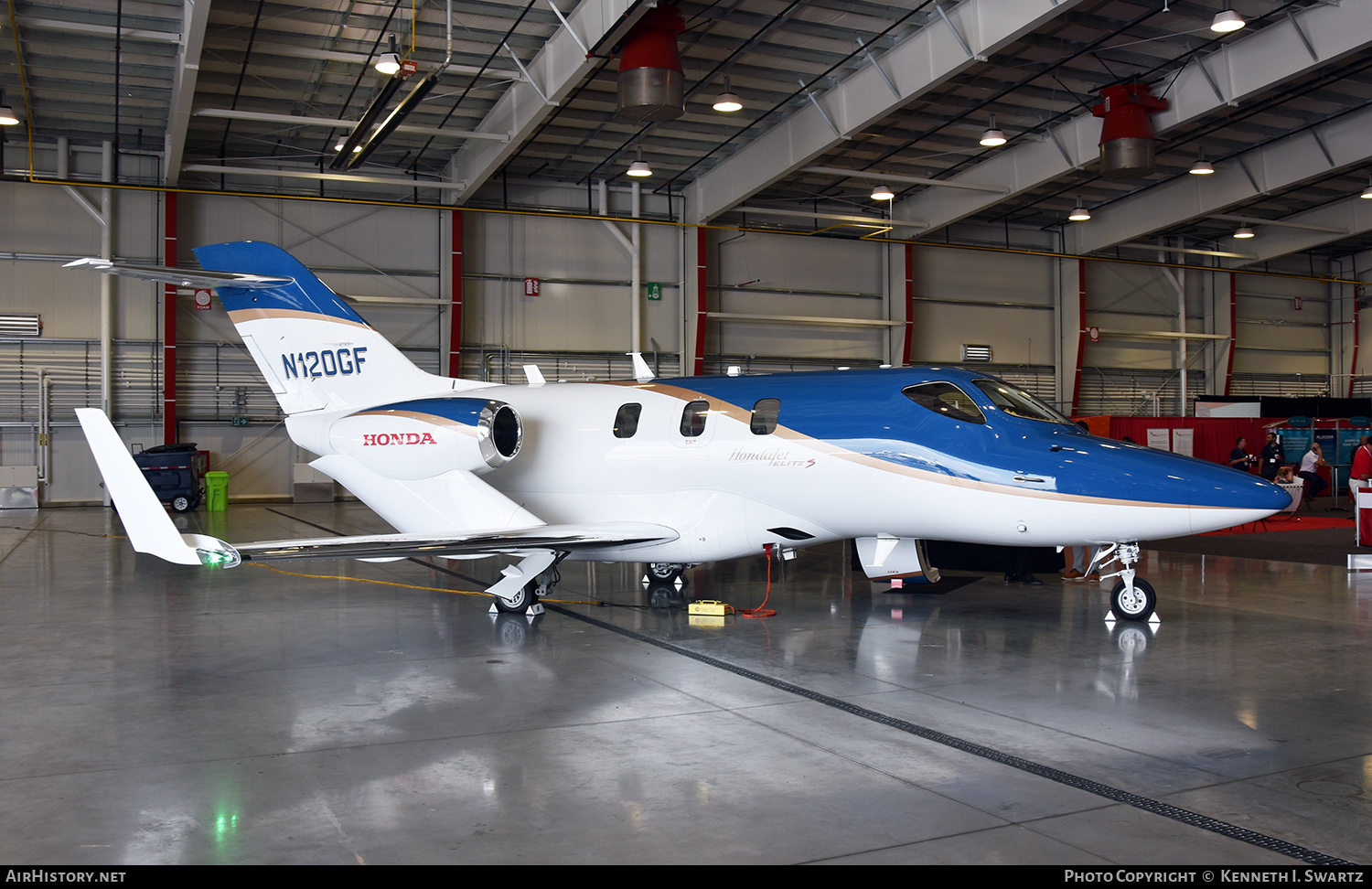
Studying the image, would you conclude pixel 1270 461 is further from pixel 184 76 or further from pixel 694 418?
pixel 184 76

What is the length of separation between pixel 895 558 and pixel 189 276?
8.25m

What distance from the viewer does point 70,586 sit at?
1253 cm

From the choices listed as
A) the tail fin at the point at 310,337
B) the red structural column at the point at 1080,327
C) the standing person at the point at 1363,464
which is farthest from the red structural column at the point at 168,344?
the red structural column at the point at 1080,327

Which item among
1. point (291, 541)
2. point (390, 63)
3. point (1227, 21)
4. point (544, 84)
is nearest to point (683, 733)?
point (291, 541)

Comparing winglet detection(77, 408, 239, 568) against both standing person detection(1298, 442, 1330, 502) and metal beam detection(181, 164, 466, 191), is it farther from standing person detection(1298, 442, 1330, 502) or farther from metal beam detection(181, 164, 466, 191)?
standing person detection(1298, 442, 1330, 502)

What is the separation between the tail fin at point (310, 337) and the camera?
12.2 metres

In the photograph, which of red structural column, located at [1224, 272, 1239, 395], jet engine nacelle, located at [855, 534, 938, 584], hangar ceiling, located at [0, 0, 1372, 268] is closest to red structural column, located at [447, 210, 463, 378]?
hangar ceiling, located at [0, 0, 1372, 268]

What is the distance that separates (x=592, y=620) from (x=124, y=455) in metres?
4.95

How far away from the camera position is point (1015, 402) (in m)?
9.82

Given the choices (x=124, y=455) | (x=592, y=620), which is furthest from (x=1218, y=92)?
(x=124, y=455)

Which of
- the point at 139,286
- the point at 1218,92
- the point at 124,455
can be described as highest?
the point at 1218,92

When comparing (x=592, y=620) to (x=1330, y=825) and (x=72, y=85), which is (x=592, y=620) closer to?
(x=1330, y=825)

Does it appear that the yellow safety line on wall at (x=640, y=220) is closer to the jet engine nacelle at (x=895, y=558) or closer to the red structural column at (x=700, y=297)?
the red structural column at (x=700, y=297)

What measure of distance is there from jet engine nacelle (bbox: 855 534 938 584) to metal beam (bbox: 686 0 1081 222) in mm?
10331
